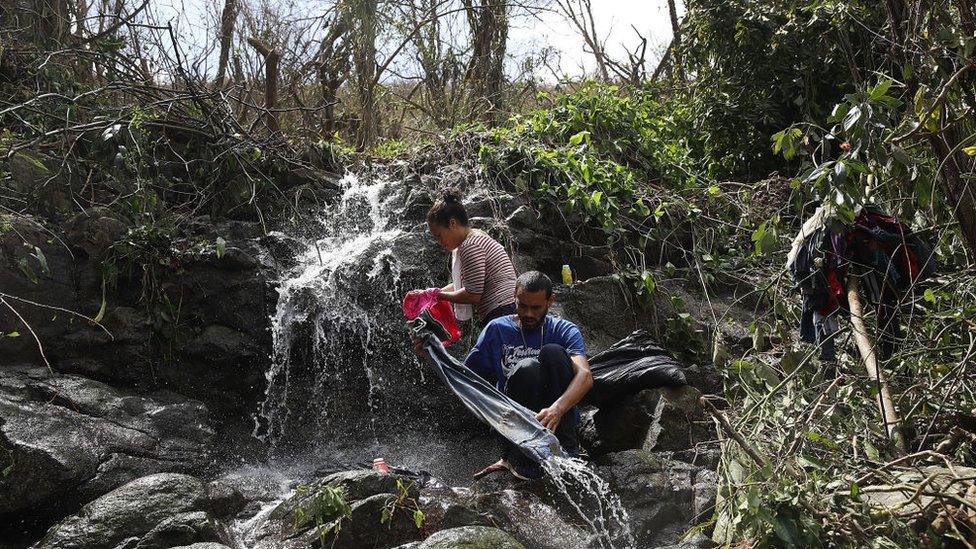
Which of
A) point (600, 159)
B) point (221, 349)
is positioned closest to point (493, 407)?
point (221, 349)

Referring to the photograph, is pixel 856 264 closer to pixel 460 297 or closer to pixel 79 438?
Result: pixel 460 297

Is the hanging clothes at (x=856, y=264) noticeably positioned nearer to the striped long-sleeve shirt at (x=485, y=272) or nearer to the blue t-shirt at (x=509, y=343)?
the blue t-shirt at (x=509, y=343)

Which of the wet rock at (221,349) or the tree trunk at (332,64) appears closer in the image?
the wet rock at (221,349)

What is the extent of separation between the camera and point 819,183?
10.8 feet

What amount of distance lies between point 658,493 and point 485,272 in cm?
165

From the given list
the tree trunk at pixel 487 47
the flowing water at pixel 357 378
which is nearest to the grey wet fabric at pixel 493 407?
the flowing water at pixel 357 378

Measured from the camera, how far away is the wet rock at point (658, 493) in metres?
4.51

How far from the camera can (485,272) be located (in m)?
5.38

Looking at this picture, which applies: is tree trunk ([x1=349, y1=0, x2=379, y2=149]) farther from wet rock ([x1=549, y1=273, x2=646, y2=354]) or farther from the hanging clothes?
the hanging clothes

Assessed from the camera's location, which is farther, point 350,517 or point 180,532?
point 350,517

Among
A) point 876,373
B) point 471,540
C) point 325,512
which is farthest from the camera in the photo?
point 325,512

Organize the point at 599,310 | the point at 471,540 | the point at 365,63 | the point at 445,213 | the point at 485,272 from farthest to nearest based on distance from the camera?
the point at 365,63
the point at 599,310
the point at 485,272
the point at 445,213
the point at 471,540

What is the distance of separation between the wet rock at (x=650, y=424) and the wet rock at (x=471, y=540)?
182 centimetres

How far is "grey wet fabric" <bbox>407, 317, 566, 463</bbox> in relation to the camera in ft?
14.9
